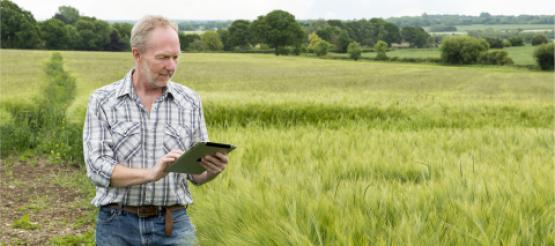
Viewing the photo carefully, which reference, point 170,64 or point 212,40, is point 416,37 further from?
point 170,64

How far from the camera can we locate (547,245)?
94.3 inches

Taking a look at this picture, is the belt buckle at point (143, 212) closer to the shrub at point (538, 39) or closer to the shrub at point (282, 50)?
the shrub at point (538, 39)

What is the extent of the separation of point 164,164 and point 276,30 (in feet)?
287

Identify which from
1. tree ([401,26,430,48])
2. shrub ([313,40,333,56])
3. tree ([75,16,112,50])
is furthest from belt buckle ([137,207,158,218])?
tree ([401,26,430,48])

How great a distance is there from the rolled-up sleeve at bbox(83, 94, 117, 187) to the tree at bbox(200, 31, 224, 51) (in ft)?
265

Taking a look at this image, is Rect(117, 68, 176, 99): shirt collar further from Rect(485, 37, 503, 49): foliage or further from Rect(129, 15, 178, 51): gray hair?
Rect(485, 37, 503, 49): foliage

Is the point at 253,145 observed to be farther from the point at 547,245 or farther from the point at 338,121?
the point at 338,121

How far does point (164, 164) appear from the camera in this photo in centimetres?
280

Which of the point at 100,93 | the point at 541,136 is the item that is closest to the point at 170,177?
the point at 100,93

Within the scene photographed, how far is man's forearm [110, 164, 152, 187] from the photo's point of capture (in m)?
2.94

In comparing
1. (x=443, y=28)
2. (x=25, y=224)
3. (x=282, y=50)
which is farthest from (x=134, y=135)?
(x=443, y=28)

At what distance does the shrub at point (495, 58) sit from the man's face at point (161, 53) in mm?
65180

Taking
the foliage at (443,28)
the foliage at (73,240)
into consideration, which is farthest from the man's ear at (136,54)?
the foliage at (443,28)

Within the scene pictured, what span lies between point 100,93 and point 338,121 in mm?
8966
